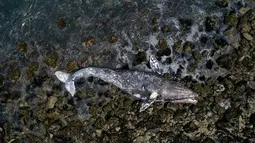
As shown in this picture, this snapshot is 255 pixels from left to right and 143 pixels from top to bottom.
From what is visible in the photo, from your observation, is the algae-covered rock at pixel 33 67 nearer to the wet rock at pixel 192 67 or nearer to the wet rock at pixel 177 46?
the wet rock at pixel 177 46

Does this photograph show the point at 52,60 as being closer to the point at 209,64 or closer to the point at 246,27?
the point at 209,64

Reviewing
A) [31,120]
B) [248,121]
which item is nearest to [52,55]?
[31,120]

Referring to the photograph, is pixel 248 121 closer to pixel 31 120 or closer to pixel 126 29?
pixel 126 29

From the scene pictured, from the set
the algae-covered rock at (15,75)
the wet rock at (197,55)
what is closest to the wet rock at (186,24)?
the wet rock at (197,55)

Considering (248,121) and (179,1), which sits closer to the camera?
(248,121)

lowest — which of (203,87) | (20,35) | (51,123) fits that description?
(51,123)

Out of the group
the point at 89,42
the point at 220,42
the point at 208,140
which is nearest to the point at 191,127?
the point at 208,140

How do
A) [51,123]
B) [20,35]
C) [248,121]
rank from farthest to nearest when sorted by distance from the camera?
[20,35], [51,123], [248,121]
